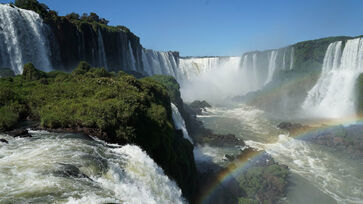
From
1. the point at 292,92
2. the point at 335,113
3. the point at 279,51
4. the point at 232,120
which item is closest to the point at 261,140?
the point at 232,120

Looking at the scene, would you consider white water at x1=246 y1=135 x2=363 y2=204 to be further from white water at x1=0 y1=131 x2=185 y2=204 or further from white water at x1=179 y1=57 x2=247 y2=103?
white water at x1=179 y1=57 x2=247 y2=103

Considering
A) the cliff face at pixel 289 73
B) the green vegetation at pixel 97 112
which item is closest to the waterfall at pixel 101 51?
the green vegetation at pixel 97 112

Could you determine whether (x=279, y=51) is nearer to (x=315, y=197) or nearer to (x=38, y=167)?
(x=315, y=197)

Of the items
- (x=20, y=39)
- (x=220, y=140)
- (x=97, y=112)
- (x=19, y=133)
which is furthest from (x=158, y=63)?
(x=19, y=133)

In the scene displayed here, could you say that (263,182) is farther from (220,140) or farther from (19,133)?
(19,133)

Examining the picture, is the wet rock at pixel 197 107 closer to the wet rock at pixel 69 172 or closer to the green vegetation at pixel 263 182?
the green vegetation at pixel 263 182
